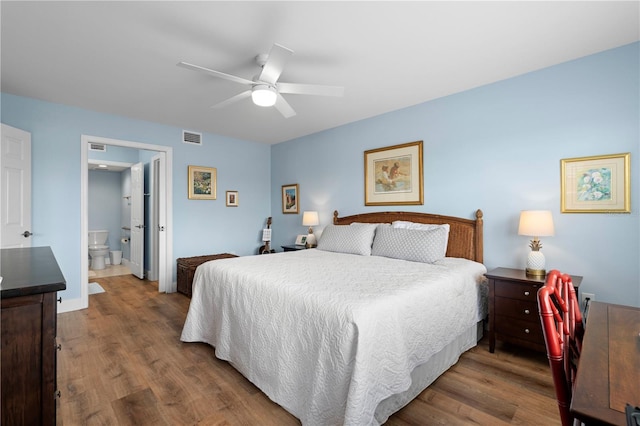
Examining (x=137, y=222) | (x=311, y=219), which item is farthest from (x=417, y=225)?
(x=137, y=222)

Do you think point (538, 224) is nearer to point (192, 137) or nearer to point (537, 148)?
point (537, 148)

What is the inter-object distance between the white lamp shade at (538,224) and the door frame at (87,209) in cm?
443

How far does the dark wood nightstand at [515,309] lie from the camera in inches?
92.7

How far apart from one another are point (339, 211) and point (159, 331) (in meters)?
2.67

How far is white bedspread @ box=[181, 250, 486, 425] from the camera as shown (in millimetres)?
1483

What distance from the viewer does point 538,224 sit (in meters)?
2.45

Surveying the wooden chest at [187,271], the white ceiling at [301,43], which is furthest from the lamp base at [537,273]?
the wooden chest at [187,271]

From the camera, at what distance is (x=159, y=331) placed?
9.91 feet

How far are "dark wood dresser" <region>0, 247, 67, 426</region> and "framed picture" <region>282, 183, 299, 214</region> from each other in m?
4.03

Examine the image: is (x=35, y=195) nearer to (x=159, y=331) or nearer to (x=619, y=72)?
(x=159, y=331)

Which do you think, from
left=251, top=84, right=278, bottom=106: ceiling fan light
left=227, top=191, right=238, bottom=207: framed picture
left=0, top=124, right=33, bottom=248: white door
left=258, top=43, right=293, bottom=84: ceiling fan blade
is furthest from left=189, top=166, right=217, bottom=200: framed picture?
left=258, top=43, right=293, bottom=84: ceiling fan blade

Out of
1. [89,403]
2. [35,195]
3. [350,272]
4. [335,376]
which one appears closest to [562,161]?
[350,272]

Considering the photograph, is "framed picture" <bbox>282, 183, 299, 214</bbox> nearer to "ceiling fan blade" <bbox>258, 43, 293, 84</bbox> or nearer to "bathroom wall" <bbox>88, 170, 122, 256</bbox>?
"ceiling fan blade" <bbox>258, 43, 293, 84</bbox>

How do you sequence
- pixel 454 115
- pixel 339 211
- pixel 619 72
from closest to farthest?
pixel 619 72 → pixel 454 115 → pixel 339 211
